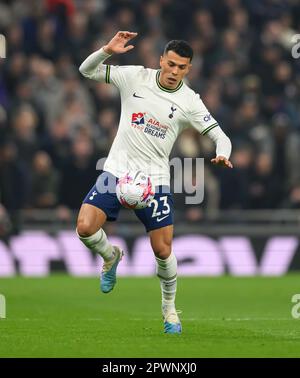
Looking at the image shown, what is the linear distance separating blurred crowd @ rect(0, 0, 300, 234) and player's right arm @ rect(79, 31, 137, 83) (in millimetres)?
8132

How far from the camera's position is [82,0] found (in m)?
23.2

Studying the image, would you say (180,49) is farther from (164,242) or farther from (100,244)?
(100,244)

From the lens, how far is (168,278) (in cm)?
1130

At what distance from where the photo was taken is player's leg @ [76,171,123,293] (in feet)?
36.6

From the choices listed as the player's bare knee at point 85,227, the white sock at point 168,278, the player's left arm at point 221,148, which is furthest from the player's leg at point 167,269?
the player's left arm at point 221,148

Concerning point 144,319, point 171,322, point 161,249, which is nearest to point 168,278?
point 161,249

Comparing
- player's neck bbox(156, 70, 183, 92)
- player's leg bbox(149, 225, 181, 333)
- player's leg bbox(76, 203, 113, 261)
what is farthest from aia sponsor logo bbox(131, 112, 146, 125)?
player's leg bbox(149, 225, 181, 333)

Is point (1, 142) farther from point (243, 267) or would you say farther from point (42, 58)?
point (243, 267)

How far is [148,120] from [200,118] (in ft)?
1.69

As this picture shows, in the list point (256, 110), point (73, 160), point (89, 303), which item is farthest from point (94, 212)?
point (256, 110)

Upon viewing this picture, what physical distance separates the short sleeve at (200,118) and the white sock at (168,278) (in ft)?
4.20

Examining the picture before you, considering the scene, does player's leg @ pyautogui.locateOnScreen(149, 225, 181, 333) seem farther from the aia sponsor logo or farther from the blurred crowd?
the blurred crowd

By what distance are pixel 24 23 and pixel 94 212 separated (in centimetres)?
1156

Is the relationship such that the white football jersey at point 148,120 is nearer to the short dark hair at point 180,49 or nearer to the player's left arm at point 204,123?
the player's left arm at point 204,123
